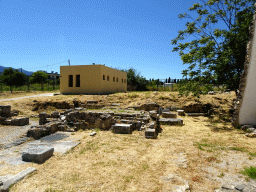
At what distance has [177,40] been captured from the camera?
12.4m

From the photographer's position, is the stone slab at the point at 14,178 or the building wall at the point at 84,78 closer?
the stone slab at the point at 14,178

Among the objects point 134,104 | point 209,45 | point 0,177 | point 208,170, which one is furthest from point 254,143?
Answer: point 134,104

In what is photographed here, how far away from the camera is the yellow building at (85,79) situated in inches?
765

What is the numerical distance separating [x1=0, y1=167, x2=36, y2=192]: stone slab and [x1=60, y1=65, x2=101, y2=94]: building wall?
15.7 metres

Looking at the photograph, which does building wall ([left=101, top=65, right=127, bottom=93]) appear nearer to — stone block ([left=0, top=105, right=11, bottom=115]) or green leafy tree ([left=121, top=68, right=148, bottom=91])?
green leafy tree ([left=121, top=68, right=148, bottom=91])

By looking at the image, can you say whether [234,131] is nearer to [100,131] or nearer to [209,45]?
[209,45]

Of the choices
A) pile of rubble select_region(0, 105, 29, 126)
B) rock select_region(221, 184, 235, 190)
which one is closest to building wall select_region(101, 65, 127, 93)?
pile of rubble select_region(0, 105, 29, 126)

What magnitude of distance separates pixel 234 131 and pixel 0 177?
9.63 metres

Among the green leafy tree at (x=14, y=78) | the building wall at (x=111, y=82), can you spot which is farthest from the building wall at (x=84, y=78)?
the green leafy tree at (x=14, y=78)

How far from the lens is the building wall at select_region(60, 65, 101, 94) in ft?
63.7

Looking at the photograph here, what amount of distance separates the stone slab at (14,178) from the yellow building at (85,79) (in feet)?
51.4

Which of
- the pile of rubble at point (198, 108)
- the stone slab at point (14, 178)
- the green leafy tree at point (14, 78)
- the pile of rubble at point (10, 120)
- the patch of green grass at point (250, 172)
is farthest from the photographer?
the green leafy tree at point (14, 78)

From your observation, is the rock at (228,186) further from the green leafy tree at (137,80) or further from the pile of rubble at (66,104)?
the green leafy tree at (137,80)

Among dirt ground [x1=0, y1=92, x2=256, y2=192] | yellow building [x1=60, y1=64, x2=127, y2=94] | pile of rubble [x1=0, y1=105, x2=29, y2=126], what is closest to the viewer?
dirt ground [x1=0, y1=92, x2=256, y2=192]
